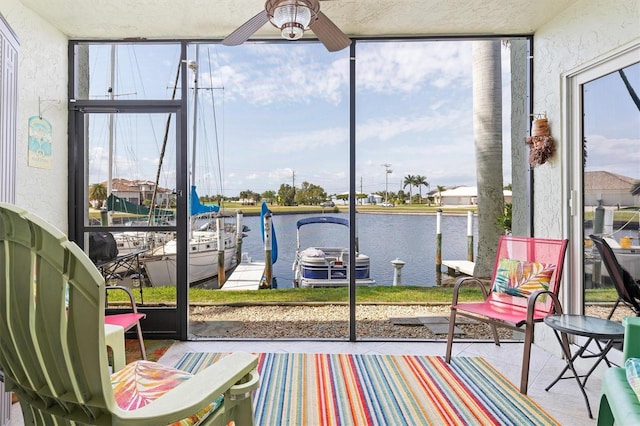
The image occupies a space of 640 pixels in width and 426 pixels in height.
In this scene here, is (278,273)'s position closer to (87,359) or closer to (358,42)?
(358,42)

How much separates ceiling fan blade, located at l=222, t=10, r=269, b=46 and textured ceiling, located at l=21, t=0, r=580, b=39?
550 millimetres

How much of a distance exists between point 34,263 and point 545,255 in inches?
124

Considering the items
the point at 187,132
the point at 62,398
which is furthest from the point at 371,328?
the point at 62,398

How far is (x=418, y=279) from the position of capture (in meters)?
4.66

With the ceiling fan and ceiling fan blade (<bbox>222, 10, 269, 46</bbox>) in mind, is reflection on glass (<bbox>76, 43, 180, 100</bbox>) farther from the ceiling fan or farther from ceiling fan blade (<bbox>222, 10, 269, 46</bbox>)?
the ceiling fan

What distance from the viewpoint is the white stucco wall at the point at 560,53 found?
8.09ft

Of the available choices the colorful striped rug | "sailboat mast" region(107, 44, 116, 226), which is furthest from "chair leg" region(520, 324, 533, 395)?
"sailboat mast" region(107, 44, 116, 226)

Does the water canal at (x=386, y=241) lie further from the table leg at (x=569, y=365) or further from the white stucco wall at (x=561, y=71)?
the table leg at (x=569, y=365)

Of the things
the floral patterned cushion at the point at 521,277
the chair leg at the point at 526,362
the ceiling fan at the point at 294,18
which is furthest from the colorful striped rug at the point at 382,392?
the ceiling fan at the point at 294,18

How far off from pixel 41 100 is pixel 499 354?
4267 mm

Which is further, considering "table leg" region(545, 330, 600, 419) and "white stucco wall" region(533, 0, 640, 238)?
"white stucco wall" region(533, 0, 640, 238)

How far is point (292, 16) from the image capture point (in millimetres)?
1912

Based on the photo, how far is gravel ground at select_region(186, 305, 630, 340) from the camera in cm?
383

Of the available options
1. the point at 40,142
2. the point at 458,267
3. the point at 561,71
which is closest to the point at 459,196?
the point at 458,267
